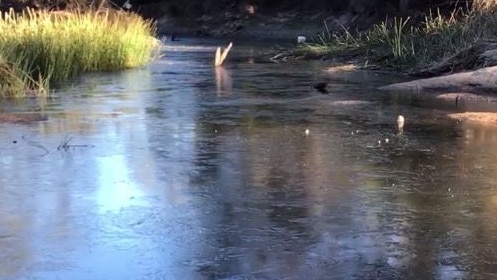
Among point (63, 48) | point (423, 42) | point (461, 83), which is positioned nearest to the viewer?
point (461, 83)

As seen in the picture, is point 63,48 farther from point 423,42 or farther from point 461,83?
point 423,42

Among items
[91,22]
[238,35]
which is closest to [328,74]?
[91,22]

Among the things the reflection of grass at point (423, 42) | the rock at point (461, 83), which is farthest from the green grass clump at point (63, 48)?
the rock at point (461, 83)

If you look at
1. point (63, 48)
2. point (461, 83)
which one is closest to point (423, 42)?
point (461, 83)

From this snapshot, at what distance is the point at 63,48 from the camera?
60.5 ft

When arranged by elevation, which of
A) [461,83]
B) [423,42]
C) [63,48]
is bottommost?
[461,83]

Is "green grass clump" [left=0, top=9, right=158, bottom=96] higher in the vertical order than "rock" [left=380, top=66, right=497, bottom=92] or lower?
higher

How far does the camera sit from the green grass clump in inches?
600

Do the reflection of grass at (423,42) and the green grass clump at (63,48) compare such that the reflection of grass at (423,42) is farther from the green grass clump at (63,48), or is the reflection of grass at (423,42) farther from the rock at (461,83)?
the green grass clump at (63,48)

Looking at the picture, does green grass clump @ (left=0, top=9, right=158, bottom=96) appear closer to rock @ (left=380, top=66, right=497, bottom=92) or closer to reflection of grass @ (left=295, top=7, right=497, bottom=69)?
reflection of grass @ (left=295, top=7, right=497, bottom=69)

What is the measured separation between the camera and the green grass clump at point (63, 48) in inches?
600

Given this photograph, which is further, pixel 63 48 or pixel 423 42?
pixel 423 42

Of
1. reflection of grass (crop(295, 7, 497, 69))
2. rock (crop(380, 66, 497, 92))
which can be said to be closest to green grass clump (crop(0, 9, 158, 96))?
reflection of grass (crop(295, 7, 497, 69))

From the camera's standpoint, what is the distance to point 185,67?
22922 mm
